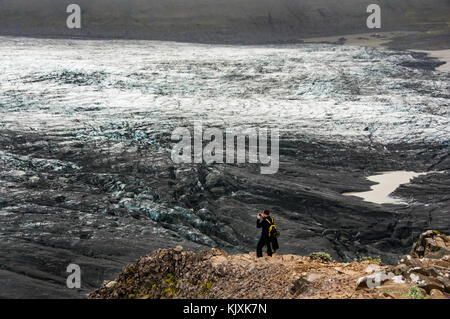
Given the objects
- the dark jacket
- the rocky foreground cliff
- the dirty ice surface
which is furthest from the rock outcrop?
the dirty ice surface

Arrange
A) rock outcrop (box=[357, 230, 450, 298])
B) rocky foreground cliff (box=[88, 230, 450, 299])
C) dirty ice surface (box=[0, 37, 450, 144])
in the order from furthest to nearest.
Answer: dirty ice surface (box=[0, 37, 450, 144])
rocky foreground cliff (box=[88, 230, 450, 299])
rock outcrop (box=[357, 230, 450, 298])

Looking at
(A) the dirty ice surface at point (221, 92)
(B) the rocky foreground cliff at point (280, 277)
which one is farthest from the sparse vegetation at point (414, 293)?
(A) the dirty ice surface at point (221, 92)

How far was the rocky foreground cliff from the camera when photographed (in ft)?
28.6

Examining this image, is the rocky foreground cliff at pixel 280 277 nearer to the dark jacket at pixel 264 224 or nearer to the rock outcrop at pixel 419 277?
the rock outcrop at pixel 419 277

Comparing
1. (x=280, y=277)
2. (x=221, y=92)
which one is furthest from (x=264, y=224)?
(x=221, y=92)

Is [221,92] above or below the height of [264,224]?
above

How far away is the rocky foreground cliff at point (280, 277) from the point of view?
8711mm

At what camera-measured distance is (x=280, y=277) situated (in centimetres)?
1029

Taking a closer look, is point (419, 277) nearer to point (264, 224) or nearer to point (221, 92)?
point (264, 224)

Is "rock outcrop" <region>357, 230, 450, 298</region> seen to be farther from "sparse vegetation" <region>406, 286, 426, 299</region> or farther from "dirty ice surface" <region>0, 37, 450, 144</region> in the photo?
"dirty ice surface" <region>0, 37, 450, 144</region>

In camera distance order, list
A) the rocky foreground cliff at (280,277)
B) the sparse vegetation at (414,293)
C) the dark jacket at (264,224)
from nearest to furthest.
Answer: the sparse vegetation at (414,293) < the rocky foreground cliff at (280,277) < the dark jacket at (264,224)

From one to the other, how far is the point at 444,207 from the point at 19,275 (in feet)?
65.3
